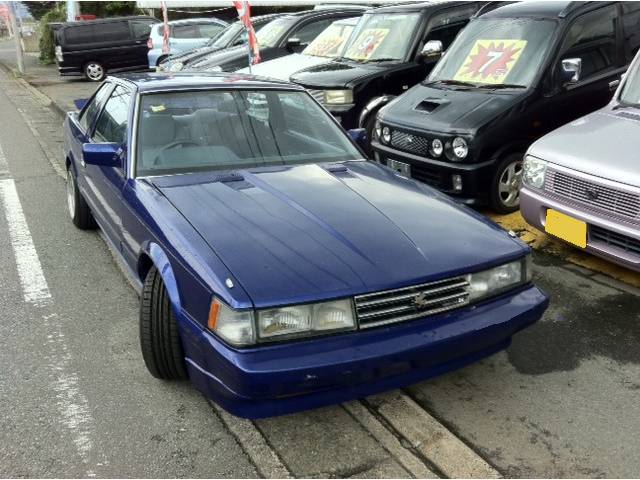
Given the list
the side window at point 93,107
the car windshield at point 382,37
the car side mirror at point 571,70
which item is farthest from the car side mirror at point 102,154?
the car windshield at point 382,37

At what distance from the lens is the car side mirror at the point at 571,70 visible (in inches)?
217

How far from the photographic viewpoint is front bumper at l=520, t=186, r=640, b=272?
3846 mm

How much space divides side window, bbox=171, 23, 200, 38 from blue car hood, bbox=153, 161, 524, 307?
15.4m

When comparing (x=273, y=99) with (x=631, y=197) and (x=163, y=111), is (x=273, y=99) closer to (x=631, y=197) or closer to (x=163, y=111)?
(x=163, y=111)

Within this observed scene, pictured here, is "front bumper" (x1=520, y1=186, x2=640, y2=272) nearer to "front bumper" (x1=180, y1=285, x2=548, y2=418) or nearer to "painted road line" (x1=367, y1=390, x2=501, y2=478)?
"front bumper" (x1=180, y1=285, x2=548, y2=418)

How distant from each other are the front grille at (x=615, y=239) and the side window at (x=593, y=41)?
230 cm

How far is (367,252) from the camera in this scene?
2777 millimetres

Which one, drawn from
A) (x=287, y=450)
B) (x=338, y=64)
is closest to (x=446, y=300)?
(x=287, y=450)

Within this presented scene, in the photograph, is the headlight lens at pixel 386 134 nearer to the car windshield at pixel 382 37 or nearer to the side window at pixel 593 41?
the side window at pixel 593 41

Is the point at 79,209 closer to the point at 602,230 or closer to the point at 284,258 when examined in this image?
the point at 284,258

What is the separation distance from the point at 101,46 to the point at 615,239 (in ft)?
60.8

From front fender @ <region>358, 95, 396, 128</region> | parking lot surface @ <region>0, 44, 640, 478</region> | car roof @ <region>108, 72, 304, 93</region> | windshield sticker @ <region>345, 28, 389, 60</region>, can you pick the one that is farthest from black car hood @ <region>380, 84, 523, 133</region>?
windshield sticker @ <region>345, 28, 389, 60</region>

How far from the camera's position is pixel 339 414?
298 cm

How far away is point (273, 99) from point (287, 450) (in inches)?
91.0
